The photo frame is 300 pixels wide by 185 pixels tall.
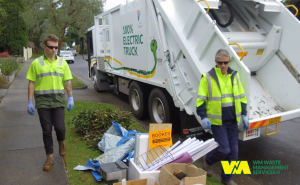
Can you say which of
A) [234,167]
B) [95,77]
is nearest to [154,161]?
[234,167]

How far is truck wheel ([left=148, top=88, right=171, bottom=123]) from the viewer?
5.18 m

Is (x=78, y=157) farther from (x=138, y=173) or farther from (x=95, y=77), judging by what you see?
(x=95, y=77)

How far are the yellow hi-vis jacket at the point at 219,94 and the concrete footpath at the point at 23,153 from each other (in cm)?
199

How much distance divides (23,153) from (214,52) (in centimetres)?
332

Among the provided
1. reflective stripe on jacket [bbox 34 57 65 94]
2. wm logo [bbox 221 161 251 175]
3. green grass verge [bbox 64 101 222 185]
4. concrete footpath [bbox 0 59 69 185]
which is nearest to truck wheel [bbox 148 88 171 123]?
green grass verge [bbox 64 101 222 185]

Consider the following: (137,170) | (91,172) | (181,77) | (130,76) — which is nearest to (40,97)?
(91,172)

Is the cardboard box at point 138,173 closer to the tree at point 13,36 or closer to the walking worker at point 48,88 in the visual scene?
the walking worker at point 48,88

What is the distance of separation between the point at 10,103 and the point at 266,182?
7068mm

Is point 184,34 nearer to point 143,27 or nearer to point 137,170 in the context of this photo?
point 143,27

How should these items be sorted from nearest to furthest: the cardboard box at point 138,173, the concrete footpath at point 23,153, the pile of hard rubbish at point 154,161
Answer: the pile of hard rubbish at point 154,161, the cardboard box at point 138,173, the concrete footpath at point 23,153

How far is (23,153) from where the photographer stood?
4238mm

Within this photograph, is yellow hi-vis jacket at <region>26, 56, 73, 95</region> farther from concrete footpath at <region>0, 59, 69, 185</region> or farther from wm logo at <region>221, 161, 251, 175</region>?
wm logo at <region>221, 161, 251, 175</region>

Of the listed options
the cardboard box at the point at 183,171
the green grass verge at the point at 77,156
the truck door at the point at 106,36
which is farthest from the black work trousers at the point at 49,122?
the truck door at the point at 106,36

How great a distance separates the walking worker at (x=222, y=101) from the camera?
3.15 metres
